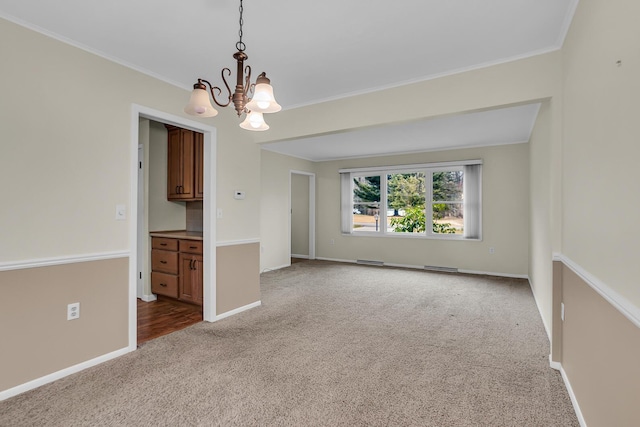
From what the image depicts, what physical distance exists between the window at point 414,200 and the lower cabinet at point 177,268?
13.8 feet

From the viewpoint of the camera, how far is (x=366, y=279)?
5625 mm

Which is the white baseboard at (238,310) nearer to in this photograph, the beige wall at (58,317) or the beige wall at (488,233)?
the beige wall at (58,317)

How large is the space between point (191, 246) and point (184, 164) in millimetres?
1180

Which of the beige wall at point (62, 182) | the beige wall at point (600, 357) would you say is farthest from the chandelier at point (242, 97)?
the beige wall at point (600, 357)

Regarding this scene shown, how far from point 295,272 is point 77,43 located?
4.77 meters

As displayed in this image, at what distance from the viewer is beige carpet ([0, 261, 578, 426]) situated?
Answer: 1.90 metres

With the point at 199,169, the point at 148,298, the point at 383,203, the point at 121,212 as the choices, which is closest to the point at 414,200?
the point at 383,203

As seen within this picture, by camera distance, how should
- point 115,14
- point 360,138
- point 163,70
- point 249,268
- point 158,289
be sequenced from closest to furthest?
point 115,14 < point 163,70 < point 249,268 < point 158,289 < point 360,138

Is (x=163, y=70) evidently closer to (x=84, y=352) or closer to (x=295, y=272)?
(x=84, y=352)

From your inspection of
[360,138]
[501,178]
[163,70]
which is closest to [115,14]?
[163,70]

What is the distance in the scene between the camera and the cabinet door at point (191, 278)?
3.82 metres

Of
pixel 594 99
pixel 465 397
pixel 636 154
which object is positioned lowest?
pixel 465 397

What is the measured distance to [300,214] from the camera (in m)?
8.24

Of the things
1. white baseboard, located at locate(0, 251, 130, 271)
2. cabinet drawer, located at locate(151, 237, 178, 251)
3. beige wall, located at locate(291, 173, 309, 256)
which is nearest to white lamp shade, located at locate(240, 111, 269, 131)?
white baseboard, located at locate(0, 251, 130, 271)
